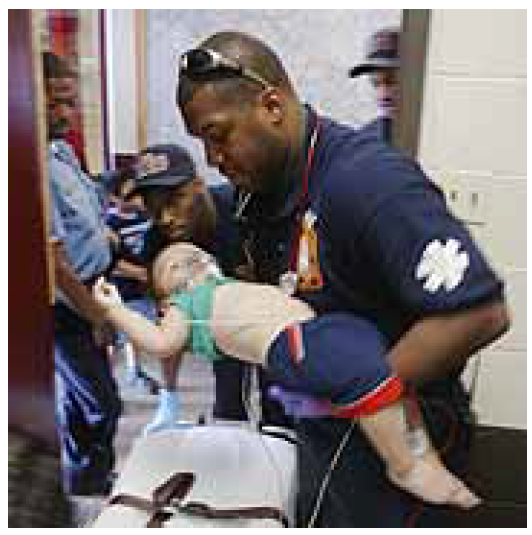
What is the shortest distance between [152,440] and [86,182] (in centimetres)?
32

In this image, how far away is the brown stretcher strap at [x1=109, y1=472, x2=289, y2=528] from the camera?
752 mm

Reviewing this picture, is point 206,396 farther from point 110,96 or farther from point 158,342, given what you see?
point 110,96

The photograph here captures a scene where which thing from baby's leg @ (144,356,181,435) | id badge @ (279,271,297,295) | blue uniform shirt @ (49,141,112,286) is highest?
blue uniform shirt @ (49,141,112,286)

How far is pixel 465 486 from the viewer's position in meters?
0.76

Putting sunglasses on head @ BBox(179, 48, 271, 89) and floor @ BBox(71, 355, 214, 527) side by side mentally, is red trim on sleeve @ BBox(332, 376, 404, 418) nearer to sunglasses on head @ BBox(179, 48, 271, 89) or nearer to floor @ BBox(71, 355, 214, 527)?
floor @ BBox(71, 355, 214, 527)

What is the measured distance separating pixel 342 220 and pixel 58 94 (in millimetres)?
335

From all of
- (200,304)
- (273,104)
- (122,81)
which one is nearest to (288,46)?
(273,104)

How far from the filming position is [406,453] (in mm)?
700

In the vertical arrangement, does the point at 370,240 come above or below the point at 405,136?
below

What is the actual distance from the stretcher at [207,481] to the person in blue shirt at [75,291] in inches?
2.5

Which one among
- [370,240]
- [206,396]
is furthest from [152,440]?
[370,240]

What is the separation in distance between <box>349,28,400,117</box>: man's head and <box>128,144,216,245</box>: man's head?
22 centimetres

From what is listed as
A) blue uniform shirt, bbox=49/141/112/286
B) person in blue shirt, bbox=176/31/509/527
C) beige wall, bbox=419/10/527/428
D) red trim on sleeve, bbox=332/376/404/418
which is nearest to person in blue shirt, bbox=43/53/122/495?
blue uniform shirt, bbox=49/141/112/286

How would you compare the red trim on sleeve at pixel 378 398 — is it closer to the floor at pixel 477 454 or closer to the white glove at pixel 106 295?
the floor at pixel 477 454
